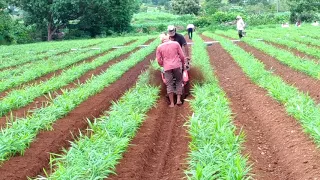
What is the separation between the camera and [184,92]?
392 inches

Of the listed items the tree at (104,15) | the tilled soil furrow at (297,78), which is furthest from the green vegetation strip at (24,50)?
the tilled soil furrow at (297,78)

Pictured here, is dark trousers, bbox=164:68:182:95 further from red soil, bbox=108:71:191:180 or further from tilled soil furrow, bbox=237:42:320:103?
tilled soil furrow, bbox=237:42:320:103

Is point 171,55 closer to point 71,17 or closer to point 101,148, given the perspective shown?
point 101,148

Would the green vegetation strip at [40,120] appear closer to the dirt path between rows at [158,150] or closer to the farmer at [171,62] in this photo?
the dirt path between rows at [158,150]

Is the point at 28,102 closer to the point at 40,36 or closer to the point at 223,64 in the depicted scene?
the point at 223,64

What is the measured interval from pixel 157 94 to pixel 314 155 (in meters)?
4.90

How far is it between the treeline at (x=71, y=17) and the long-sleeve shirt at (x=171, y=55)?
31635 mm

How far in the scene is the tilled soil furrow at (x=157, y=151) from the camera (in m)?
5.30

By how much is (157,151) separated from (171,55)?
3.28 metres

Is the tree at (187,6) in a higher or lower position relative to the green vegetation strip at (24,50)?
higher

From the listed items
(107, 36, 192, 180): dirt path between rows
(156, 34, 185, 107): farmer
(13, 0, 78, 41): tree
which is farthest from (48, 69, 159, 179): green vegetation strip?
→ (13, 0, 78, 41): tree

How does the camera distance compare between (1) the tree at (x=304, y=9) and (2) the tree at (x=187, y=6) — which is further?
(2) the tree at (x=187, y=6)

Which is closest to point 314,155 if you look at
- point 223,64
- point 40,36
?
point 223,64

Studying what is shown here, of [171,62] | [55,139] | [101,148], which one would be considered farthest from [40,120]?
[171,62]
